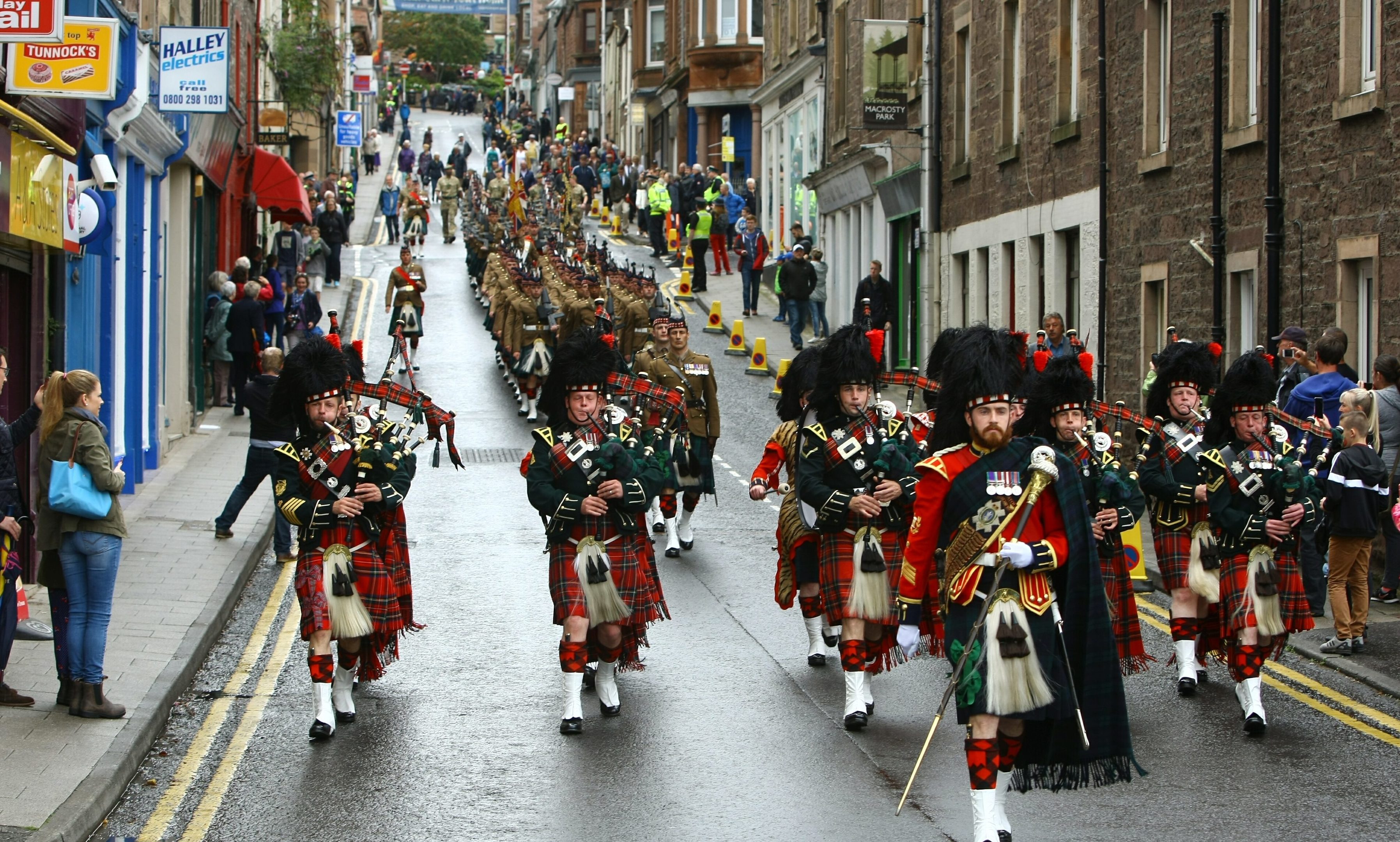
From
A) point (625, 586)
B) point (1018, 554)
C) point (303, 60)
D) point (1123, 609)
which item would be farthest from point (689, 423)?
point (303, 60)

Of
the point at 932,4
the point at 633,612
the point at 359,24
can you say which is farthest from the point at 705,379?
the point at 359,24

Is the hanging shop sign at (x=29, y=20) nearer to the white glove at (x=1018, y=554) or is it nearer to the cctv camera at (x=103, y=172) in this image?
the cctv camera at (x=103, y=172)

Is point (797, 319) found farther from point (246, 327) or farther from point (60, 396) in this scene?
point (60, 396)

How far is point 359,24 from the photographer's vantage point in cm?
8362

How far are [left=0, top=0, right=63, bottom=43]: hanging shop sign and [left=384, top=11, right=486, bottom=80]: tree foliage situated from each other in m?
127

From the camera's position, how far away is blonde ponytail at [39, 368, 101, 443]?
9516 millimetres

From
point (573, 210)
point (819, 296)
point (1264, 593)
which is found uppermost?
point (573, 210)

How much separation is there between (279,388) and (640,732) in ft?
8.69

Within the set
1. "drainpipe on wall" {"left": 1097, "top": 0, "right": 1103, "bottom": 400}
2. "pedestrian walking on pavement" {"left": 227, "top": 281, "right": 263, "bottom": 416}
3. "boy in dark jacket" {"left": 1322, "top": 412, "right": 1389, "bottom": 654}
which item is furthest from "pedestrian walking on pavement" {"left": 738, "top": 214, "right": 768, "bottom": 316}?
"boy in dark jacket" {"left": 1322, "top": 412, "right": 1389, "bottom": 654}

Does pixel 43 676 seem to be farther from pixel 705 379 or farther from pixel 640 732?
pixel 705 379

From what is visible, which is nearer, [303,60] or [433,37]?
[303,60]

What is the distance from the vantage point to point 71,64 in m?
14.0

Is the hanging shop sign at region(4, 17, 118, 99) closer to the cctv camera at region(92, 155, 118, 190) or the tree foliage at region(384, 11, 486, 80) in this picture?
the cctv camera at region(92, 155, 118, 190)

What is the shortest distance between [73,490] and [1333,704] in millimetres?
6899
